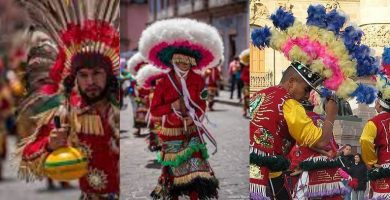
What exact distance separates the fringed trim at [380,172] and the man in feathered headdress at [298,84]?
562 mm

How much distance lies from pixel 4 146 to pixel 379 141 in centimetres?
287

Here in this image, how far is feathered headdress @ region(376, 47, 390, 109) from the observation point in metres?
4.84

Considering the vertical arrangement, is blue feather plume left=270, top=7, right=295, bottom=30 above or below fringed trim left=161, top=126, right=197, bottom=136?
above

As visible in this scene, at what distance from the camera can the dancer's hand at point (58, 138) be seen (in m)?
3.74

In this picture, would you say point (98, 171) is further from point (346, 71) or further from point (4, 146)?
point (346, 71)

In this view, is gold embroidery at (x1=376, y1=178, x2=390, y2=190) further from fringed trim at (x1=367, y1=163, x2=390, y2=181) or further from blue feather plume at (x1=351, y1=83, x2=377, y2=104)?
blue feather plume at (x1=351, y1=83, x2=377, y2=104)

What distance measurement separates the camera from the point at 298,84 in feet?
15.2

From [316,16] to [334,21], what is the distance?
0.14 meters

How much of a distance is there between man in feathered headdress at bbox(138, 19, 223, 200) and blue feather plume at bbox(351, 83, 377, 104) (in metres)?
1.92

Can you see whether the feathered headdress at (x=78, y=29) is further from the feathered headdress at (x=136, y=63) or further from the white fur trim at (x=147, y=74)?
the feathered headdress at (x=136, y=63)

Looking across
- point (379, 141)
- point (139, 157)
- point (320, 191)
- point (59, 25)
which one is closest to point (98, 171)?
point (59, 25)

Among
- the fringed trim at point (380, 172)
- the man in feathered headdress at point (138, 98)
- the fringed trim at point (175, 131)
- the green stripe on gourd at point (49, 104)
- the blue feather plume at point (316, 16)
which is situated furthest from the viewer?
the man in feathered headdress at point (138, 98)

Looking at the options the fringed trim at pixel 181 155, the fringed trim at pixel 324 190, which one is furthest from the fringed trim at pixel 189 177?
the fringed trim at pixel 324 190

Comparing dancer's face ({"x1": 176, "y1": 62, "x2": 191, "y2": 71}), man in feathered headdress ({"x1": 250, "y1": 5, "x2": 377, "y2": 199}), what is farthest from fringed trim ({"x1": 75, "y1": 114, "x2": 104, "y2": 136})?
dancer's face ({"x1": 176, "y1": 62, "x2": 191, "y2": 71})
